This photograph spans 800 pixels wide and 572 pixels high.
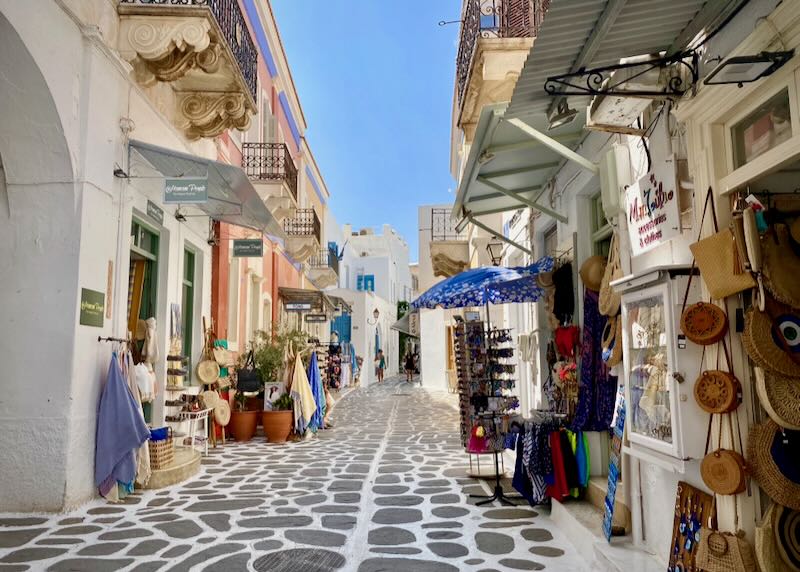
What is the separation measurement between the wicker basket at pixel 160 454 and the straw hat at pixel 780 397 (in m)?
6.29

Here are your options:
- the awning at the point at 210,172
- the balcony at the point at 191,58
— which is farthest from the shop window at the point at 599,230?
the balcony at the point at 191,58

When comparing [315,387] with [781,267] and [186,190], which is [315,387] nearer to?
[186,190]

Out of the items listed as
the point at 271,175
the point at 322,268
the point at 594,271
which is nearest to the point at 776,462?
the point at 594,271

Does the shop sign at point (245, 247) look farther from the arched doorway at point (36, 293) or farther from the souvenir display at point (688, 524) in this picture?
the souvenir display at point (688, 524)

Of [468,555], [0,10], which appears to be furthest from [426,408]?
[0,10]

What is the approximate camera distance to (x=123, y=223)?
6.97 meters

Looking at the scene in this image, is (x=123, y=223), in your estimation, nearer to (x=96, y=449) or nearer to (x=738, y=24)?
(x=96, y=449)

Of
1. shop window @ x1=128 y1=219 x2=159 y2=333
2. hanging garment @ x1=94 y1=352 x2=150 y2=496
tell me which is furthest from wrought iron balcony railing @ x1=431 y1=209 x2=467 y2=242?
hanging garment @ x1=94 y1=352 x2=150 y2=496

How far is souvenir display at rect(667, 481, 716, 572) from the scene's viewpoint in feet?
11.0

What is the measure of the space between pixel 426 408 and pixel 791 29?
15062mm

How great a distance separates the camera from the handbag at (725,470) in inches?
120

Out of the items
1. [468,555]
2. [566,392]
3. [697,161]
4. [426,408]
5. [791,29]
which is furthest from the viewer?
[426,408]

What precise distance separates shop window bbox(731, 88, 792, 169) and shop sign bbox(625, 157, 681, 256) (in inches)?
17.4

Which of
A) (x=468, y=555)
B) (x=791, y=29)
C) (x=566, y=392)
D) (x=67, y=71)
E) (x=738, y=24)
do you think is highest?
(x=67, y=71)
